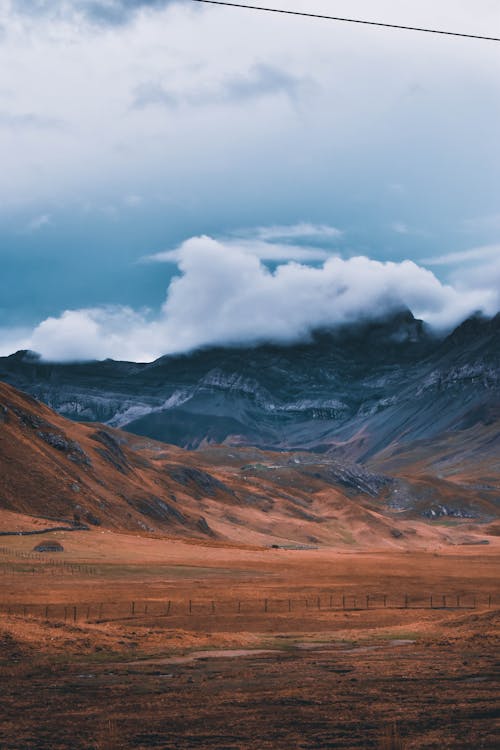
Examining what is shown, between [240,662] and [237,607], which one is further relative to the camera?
[237,607]

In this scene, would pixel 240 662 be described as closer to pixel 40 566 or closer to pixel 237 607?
pixel 237 607

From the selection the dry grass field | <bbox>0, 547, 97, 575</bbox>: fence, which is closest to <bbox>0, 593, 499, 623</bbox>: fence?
the dry grass field

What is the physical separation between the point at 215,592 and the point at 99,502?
246 ft

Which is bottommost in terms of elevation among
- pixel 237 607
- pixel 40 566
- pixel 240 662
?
pixel 237 607

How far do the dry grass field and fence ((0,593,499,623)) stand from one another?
0.61 feet

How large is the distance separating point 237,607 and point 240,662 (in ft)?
81.1

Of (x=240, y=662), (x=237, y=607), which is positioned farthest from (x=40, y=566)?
(x=240, y=662)

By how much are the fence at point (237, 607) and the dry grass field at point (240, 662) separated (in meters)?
0.19

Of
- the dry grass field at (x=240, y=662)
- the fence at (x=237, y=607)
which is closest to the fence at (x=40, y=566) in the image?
the dry grass field at (x=240, y=662)

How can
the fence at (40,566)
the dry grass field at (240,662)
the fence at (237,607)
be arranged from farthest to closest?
the fence at (40,566), the fence at (237,607), the dry grass field at (240,662)

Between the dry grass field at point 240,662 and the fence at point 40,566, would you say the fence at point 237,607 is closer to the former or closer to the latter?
the dry grass field at point 240,662

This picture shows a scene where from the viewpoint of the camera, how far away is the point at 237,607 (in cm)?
6247

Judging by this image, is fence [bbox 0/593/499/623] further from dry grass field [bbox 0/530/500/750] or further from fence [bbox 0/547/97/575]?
fence [bbox 0/547/97/575]

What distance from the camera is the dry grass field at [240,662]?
24.6 m
